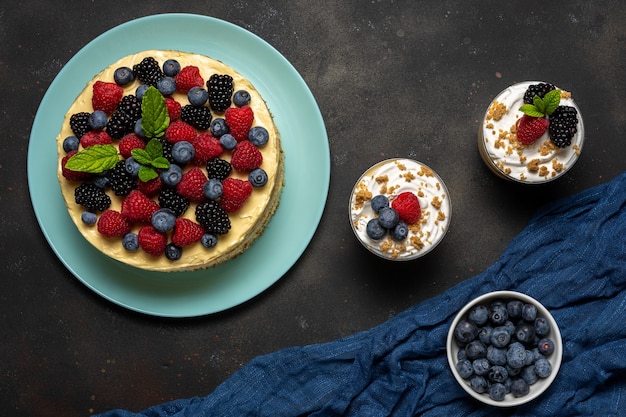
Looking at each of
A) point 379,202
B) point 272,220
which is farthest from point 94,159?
point 379,202

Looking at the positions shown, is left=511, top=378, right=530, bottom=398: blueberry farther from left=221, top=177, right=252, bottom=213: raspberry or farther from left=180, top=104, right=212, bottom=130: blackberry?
left=180, top=104, right=212, bottom=130: blackberry

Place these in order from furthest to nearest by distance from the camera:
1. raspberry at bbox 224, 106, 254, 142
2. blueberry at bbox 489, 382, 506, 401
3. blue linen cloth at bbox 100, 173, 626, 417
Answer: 1. blue linen cloth at bbox 100, 173, 626, 417
2. blueberry at bbox 489, 382, 506, 401
3. raspberry at bbox 224, 106, 254, 142

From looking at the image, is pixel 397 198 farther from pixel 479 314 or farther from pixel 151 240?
pixel 151 240

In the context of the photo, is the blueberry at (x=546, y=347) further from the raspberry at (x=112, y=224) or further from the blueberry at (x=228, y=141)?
the raspberry at (x=112, y=224)

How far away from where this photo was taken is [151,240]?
281 cm

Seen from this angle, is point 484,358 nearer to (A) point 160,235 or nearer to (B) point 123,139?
(A) point 160,235

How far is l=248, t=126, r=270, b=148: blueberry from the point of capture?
2.88m

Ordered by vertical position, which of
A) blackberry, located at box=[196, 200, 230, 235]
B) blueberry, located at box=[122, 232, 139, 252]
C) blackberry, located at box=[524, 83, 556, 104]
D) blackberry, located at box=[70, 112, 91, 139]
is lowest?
Answer: blueberry, located at box=[122, 232, 139, 252]

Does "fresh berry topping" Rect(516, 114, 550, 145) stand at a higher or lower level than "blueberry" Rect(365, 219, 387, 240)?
higher

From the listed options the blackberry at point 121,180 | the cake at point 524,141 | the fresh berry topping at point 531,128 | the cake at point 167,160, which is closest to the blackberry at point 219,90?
the cake at point 167,160

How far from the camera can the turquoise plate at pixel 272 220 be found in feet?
10.8

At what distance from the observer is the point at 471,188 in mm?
3453

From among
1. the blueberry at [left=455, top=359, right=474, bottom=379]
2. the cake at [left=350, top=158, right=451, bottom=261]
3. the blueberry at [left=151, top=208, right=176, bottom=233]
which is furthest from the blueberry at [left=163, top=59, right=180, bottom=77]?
the blueberry at [left=455, top=359, right=474, bottom=379]

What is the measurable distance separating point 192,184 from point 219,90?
41 centimetres
